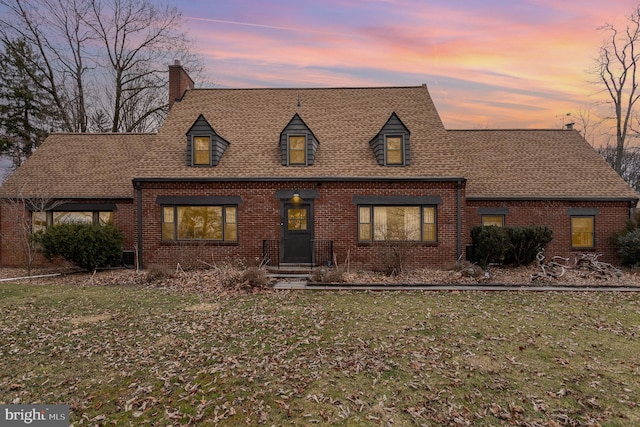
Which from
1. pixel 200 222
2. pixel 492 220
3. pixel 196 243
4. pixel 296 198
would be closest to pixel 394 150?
pixel 296 198

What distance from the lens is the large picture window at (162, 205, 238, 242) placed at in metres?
13.7

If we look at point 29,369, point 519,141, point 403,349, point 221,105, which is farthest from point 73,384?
point 519,141

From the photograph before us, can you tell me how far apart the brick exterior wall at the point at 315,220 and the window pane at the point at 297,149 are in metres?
1.21

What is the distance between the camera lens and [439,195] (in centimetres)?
1341

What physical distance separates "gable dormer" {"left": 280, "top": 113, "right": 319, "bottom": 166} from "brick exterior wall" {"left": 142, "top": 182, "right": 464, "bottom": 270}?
116 centimetres

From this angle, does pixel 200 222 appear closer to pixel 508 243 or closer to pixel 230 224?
pixel 230 224

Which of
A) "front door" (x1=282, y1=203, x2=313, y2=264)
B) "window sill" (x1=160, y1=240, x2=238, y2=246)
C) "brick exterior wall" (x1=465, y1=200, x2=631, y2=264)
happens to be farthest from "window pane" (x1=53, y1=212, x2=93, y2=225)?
"brick exterior wall" (x1=465, y1=200, x2=631, y2=264)

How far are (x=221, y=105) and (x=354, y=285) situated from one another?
38.7 ft

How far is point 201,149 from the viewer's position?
14.1 m

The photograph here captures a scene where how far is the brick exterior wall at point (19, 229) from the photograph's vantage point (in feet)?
47.8

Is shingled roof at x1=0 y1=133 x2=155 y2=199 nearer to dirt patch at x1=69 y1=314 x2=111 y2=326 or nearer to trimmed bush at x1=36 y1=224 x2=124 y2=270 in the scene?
trimmed bush at x1=36 y1=224 x2=124 y2=270

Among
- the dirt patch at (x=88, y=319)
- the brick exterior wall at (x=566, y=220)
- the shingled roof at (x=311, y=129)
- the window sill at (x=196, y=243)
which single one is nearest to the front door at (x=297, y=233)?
the shingled roof at (x=311, y=129)

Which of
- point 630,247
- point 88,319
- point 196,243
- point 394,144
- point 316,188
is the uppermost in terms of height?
point 394,144

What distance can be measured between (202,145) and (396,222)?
8723mm
